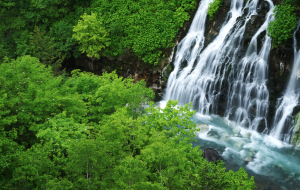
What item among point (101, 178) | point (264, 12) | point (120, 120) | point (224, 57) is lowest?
point (101, 178)

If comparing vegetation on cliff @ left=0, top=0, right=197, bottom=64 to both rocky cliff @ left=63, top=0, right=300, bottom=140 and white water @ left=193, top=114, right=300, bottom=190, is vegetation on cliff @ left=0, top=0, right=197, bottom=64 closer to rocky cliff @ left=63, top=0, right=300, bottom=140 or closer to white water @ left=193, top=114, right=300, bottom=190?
rocky cliff @ left=63, top=0, right=300, bottom=140

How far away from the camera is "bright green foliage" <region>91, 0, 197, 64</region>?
85.0ft

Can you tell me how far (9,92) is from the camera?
12852 mm

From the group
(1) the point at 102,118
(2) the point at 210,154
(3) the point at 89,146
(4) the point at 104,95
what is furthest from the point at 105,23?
(3) the point at 89,146

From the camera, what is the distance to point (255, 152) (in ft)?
55.8

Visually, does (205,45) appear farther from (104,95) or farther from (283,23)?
(104,95)

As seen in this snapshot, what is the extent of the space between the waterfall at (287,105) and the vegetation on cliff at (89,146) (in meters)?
9.45

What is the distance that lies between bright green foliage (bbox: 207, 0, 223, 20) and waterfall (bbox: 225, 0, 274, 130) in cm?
474

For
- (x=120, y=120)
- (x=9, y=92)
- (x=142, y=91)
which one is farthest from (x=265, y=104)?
(x=9, y=92)

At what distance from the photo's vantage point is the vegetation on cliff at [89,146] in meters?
8.58

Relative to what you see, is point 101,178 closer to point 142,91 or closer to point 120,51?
point 142,91

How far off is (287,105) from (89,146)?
52.8ft

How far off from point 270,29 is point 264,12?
3.06 metres

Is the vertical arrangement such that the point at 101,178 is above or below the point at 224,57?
below
